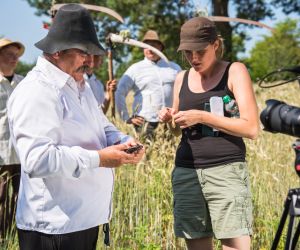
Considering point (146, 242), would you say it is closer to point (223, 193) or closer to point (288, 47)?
point (223, 193)

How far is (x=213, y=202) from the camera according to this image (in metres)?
2.81

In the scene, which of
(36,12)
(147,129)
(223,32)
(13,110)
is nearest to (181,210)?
(13,110)

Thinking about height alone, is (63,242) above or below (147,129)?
above

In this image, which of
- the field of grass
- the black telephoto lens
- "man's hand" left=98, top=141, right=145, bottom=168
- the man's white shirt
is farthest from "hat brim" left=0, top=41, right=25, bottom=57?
the black telephoto lens

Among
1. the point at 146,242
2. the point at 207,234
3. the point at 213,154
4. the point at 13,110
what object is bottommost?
the point at 146,242

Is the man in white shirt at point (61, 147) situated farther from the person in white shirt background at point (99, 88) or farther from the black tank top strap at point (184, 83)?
the person in white shirt background at point (99, 88)

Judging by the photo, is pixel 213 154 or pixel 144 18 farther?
pixel 144 18

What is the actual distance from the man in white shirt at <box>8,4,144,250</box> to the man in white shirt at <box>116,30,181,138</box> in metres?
3.17

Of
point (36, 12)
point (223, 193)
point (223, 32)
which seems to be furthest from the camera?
point (36, 12)

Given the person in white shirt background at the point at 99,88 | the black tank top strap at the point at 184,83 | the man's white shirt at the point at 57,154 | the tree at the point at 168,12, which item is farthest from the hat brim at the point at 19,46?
the tree at the point at 168,12

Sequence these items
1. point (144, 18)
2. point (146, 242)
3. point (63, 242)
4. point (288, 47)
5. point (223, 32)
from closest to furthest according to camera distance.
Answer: point (63, 242) → point (146, 242) → point (223, 32) → point (144, 18) → point (288, 47)

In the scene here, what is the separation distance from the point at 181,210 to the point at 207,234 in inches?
7.4

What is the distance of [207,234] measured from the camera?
9.51ft

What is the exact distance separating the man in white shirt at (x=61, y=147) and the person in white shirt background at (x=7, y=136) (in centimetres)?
220
